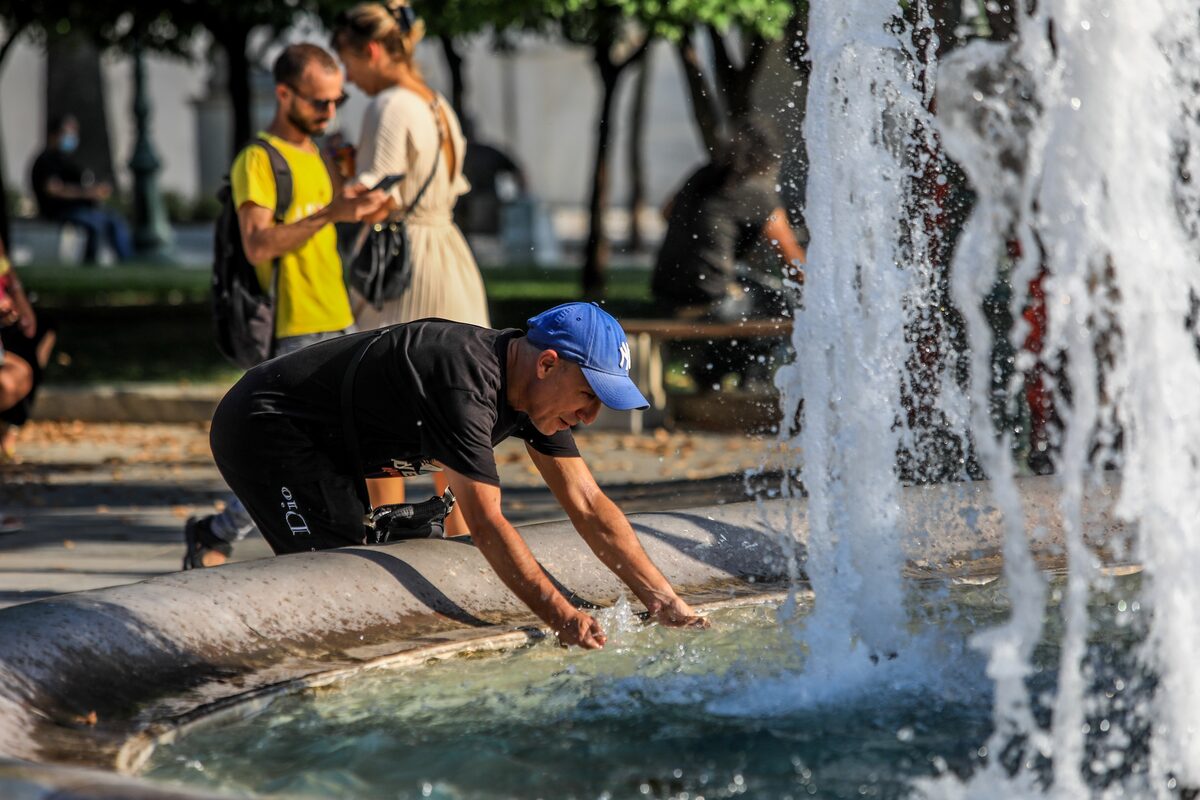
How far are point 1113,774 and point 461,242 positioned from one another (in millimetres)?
3145

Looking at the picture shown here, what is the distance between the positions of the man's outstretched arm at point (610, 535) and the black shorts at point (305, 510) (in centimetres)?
53

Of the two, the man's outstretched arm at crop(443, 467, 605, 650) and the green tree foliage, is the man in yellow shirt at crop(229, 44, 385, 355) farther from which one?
the green tree foliage

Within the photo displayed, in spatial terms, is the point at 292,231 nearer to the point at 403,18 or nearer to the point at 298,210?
the point at 298,210

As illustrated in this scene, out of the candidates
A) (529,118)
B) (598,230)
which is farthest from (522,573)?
(529,118)

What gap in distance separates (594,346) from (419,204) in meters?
2.18

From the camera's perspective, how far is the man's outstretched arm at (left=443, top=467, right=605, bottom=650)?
3.63 meters

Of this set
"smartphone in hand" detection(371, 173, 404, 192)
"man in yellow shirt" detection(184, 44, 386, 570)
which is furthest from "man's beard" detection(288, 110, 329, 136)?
"smartphone in hand" detection(371, 173, 404, 192)

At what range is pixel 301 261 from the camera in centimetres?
534

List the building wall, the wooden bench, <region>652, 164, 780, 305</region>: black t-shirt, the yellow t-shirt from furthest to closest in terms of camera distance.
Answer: the building wall < <region>652, 164, 780, 305</region>: black t-shirt < the wooden bench < the yellow t-shirt

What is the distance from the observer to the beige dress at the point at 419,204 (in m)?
5.47

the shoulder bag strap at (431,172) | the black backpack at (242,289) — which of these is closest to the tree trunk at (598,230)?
the shoulder bag strap at (431,172)

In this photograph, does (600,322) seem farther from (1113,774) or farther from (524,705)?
(1113,774)

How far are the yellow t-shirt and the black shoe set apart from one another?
2.09 feet

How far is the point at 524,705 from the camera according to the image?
11.9 ft
